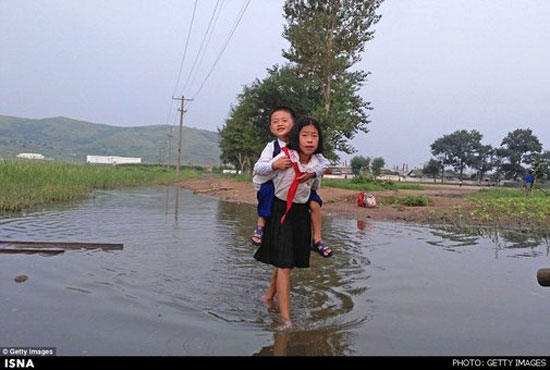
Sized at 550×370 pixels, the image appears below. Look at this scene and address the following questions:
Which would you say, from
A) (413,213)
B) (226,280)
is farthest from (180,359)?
(413,213)

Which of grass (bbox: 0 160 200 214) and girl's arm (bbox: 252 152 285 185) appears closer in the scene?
girl's arm (bbox: 252 152 285 185)

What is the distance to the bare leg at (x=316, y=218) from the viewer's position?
3.80 meters

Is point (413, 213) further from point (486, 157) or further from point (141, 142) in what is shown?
point (141, 142)

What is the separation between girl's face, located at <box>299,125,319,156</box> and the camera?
11.8 feet

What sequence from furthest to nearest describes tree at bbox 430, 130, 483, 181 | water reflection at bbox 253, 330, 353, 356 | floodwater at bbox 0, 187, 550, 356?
tree at bbox 430, 130, 483, 181 < floodwater at bbox 0, 187, 550, 356 < water reflection at bbox 253, 330, 353, 356

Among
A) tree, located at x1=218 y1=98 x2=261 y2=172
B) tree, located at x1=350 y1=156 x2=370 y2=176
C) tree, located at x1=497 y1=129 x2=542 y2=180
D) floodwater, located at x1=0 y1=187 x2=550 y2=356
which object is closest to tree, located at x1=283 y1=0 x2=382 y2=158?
tree, located at x1=218 y1=98 x2=261 y2=172

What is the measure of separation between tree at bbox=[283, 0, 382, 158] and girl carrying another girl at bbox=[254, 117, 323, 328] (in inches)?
862

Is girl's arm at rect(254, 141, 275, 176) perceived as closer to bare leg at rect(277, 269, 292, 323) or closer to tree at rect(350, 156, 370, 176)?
bare leg at rect(277, 269, 292, 323)

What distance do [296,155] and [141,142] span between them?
200m

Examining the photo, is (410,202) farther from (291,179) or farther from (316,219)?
(291,179)

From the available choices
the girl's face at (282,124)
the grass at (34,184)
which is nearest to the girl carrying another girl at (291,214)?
the girl's face at (282,124)

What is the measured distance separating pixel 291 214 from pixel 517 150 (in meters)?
72.0

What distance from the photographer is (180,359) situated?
111 inches

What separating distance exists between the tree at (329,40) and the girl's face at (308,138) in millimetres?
21920
